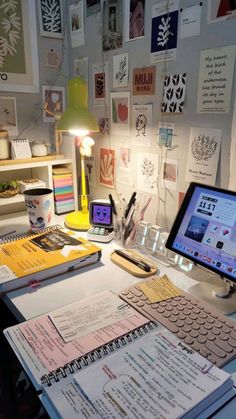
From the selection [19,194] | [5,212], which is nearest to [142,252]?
[19,194]

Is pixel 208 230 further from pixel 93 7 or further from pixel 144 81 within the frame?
pixel 93 7

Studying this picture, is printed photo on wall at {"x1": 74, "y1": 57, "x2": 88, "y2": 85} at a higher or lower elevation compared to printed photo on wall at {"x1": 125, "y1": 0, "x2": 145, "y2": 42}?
lower

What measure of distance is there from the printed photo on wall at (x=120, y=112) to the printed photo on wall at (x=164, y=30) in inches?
8.2

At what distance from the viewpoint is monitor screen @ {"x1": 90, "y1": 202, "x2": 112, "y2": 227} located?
4.08 feet

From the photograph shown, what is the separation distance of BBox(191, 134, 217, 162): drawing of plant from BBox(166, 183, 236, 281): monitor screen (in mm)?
125

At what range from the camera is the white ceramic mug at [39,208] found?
3.89 ft

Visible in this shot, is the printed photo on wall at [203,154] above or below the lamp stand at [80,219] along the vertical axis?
above

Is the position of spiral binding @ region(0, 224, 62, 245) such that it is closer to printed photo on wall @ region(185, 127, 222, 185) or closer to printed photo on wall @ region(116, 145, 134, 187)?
printed photo on wall @ region(116, 145, 134, 187)

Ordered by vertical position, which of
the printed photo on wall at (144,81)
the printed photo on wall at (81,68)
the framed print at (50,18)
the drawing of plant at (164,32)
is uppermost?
the framed print at (50,18)

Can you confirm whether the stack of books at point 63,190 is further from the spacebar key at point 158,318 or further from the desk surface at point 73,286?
the spacebar key at point 158,318

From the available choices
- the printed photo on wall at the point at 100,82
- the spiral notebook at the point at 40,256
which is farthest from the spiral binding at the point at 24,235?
the printed photo on wall at the point at 100,82

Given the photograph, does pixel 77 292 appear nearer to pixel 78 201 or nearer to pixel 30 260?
pixel 30 260

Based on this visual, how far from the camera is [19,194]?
143 centimetres

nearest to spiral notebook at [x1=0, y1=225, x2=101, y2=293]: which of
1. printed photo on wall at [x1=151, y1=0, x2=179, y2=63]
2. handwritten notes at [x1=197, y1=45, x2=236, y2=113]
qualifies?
handwritten notes at [x1=197, y1=45, x2=236, y2=113]
